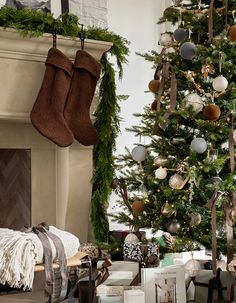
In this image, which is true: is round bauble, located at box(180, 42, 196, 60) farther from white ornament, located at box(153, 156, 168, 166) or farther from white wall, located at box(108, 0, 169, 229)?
white wall, located at box(108, 0, 169, 229)

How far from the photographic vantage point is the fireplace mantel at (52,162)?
2.93 metres

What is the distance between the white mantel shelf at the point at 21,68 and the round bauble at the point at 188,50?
0.70 m

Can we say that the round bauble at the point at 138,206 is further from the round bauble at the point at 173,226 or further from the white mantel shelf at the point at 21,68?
the white mantel shelf at the point at 21,68

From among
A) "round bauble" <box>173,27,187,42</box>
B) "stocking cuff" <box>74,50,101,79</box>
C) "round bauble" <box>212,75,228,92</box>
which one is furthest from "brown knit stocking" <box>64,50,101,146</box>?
"round bauble" <box>212,75,228,92</box>

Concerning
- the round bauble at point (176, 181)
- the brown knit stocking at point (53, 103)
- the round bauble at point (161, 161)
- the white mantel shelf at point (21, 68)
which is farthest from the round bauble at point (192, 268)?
the white mantel shelf at point (21, 68)

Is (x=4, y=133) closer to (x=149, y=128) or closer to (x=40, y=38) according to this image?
(x=40, y=38)

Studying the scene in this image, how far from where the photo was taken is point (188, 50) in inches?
99.9

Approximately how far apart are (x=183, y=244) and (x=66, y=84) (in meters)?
1.04

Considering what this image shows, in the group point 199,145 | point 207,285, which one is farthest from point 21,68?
point 207,285

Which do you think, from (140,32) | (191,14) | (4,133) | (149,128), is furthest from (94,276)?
(140,32)

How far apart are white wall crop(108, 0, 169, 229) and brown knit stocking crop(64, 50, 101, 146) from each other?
0.71 m

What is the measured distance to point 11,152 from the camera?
3.12 metres

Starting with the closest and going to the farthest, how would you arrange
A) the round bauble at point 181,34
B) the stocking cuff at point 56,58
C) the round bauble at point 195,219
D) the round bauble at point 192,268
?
the round bauble at point 192,268, the round bauble at point 195,219, the round bauble at point 181,34, the stocking cuff at point 56,58

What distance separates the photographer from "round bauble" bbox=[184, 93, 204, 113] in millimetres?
2525
